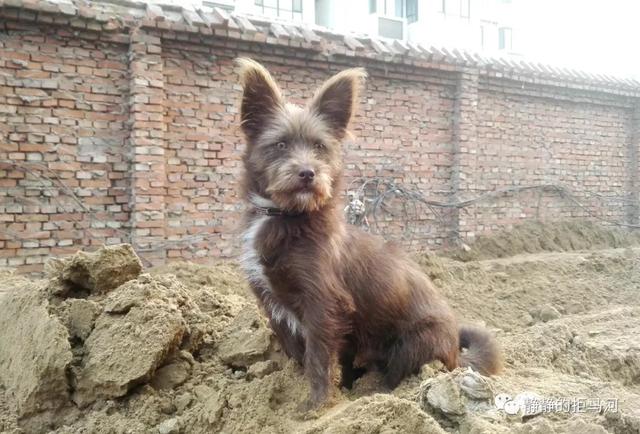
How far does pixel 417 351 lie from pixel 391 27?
2552 centimetres

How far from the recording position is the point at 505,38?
31.8 meters

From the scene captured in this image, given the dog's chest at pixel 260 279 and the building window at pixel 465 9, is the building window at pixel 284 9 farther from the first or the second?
the dog's chest at pixel 260 279

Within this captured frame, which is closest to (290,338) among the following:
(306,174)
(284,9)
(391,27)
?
(306,174)

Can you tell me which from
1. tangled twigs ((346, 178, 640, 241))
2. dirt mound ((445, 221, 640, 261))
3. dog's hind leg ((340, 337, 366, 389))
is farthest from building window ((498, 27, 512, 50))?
dog's hind leg ((340, 337, 366, 389))

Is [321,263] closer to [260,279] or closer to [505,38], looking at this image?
[260,279]

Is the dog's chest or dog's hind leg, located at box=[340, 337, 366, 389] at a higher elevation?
the dog's chest

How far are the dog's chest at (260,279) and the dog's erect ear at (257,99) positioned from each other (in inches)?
23.4

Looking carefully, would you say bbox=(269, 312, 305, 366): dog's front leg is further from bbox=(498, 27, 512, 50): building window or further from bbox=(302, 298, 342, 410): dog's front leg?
bbox=(498, 27, 512, 50): building window

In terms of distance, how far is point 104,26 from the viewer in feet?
23.5

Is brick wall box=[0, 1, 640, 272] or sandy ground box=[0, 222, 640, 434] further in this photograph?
brick wall box=[0, 1, 640, 272]

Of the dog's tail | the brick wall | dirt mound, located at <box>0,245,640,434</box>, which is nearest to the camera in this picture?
dirt mound, located at <box>0,245,640,434</box>

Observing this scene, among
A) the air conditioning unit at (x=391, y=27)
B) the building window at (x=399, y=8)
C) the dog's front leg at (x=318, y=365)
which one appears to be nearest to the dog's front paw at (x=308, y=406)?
the dog's front leg at (x=318, y=365)

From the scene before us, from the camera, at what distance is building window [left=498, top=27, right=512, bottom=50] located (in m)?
31.5

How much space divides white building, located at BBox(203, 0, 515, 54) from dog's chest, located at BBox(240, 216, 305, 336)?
59.0 feet
